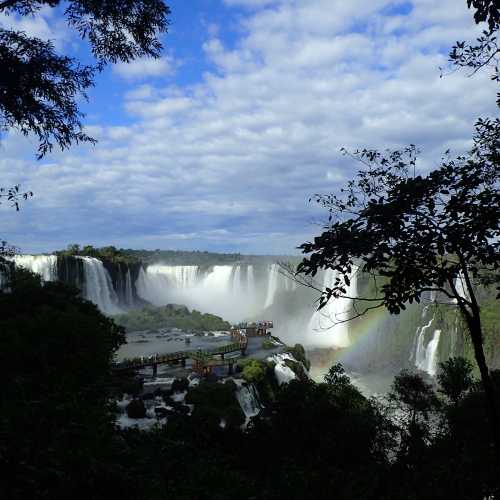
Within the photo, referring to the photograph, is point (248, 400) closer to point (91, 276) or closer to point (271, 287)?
point (91, 276)

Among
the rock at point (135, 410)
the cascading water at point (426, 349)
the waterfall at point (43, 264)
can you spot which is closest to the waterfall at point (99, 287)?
the waterfall at point (43, 264)

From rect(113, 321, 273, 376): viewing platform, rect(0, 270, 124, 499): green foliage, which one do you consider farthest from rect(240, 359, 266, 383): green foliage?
rect(0, 270, 124, 499): green foliage

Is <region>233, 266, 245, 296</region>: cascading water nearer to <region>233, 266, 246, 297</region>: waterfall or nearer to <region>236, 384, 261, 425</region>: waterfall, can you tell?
<region>233, 266, 246, 297</region>: waterfall

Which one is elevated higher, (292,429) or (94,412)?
(94,412)

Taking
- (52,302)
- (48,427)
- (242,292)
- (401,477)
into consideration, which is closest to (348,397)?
(401,477)

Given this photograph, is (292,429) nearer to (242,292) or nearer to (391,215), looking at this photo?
(391,215)

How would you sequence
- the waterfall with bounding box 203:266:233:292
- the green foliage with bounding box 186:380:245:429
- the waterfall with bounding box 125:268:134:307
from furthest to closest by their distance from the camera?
the waterfall with bounding box 203:266:233:292, the waterfall with bounding box 125:268:134:307, the green foliage with bounding box 186:380:245:429

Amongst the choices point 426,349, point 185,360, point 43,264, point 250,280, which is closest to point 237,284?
point 250,280
